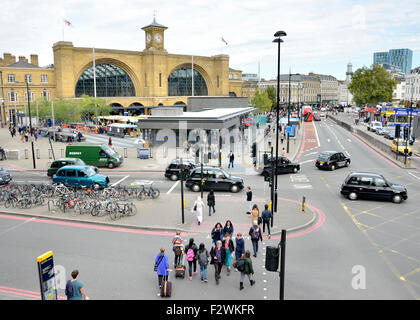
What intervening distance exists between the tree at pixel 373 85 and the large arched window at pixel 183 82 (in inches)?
1528

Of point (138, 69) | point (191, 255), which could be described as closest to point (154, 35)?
point (138, 69)

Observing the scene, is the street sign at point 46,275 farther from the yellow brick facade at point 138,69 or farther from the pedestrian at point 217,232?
the yellow brick facade at point 138,69

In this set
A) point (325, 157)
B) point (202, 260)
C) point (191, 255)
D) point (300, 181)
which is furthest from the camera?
point (325, 157)

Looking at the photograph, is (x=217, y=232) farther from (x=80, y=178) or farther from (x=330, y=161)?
(x=330, y=161)

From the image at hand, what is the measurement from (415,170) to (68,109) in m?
50.4

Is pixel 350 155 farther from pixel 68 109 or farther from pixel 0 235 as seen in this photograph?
pixel 68 109

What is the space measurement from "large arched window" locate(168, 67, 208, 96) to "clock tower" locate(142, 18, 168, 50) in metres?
8.77

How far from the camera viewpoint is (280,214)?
17.0 meters

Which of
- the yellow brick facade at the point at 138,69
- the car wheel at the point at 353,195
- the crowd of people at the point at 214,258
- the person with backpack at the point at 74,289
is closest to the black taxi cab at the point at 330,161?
the car wheel at the point at 353,195

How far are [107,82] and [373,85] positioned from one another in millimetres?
63659

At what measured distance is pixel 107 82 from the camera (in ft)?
263

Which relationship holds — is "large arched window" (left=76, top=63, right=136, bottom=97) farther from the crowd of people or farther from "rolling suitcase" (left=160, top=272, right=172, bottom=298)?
"rolling suitcase" (left=160, top=272, right=172, bottom=298)

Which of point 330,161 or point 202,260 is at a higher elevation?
point 330,161
